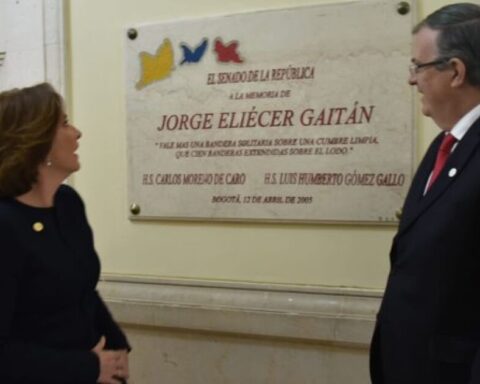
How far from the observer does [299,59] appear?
222cm

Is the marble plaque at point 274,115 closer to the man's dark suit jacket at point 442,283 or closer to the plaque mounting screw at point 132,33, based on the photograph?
the plaque mounting screw at point 132,33

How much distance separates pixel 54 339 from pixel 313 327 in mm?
926

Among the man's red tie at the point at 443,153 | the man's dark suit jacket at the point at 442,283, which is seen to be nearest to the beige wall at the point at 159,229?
the man's red tie at the point at 443,153

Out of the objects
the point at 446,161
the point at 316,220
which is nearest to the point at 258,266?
the point at 316,220

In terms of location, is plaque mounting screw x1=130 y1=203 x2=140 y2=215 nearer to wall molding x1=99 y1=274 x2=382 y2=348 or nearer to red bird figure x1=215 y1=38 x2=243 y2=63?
wall molding x1=99 y1=274 x2=382 y2=348

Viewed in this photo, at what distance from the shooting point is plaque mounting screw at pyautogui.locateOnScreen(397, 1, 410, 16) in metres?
2.07

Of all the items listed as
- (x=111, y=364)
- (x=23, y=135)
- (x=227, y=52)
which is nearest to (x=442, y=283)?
(x=111, y=364)

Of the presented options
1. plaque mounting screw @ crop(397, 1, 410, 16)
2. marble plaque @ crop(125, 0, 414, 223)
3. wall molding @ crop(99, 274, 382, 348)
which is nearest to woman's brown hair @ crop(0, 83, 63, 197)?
marble plaque @ crop(125, 0, 414, 223)

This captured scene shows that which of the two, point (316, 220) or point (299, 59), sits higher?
point (299, 59)

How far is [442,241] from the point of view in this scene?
1355 millimetres

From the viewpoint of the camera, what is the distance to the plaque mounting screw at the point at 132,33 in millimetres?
2465

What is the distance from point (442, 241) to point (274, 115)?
1.03m

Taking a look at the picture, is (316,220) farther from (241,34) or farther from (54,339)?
(54,339)

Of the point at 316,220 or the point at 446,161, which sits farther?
the point at 316,220
